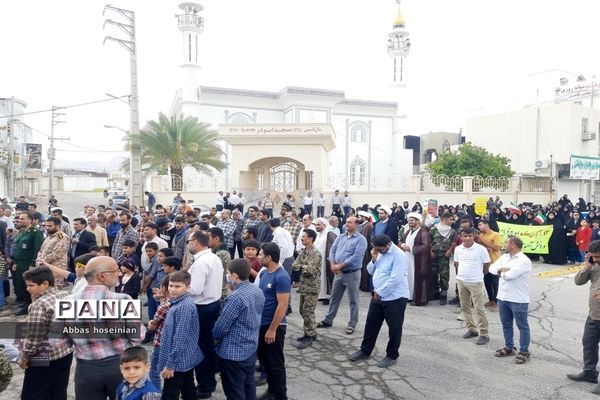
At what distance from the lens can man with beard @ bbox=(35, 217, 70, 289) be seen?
248 inches

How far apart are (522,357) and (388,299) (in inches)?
70.6

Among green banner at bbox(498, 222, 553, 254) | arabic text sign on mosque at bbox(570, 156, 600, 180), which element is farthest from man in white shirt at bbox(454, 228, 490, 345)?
arabic text sign on mosque at bbox(570, 156, 600, 180)

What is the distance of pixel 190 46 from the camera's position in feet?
129

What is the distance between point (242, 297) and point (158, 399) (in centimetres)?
111

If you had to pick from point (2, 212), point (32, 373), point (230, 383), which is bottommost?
point (230, 383)

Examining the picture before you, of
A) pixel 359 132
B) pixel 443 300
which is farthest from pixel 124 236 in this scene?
pixel 359 132

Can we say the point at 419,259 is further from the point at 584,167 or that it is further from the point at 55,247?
the point at 584,167

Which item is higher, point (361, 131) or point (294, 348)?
point (361, 131)

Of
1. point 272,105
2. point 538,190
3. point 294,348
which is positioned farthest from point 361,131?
point 294,348

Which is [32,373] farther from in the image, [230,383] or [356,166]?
[356,166]

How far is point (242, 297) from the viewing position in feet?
12.6

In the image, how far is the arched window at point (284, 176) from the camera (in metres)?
26.5

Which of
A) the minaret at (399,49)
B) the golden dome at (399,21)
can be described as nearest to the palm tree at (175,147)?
the minaret at (399,49)

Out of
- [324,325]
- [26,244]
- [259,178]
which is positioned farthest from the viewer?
[259,178]
